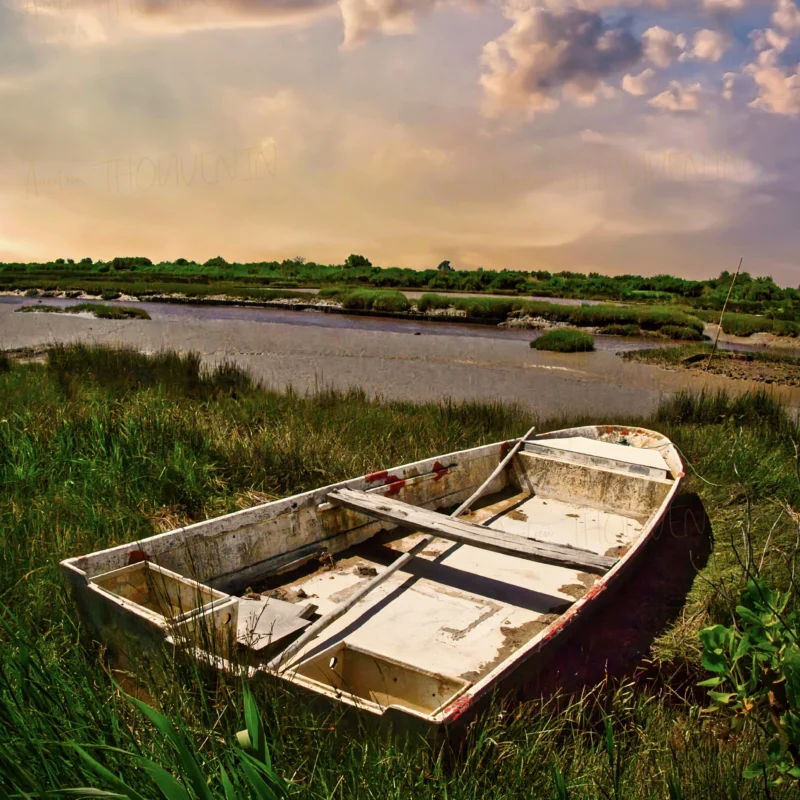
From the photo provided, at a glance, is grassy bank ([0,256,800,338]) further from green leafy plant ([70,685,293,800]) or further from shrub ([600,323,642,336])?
green leafy plant ([70,685,293,800])

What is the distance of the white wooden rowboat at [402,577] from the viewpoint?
315 cm

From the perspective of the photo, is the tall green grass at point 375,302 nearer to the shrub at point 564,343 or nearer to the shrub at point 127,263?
the shrub at point 564,343

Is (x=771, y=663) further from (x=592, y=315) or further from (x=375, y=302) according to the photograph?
(x=375, y=302)

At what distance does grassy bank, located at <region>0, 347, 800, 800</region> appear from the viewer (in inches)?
85.3

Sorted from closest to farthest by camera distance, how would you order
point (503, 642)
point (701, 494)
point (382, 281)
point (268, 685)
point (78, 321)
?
point (268, 685), point (503, 642), point (701, 494), point (78, 321), point (382, 281)

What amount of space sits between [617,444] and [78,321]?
67.2ft

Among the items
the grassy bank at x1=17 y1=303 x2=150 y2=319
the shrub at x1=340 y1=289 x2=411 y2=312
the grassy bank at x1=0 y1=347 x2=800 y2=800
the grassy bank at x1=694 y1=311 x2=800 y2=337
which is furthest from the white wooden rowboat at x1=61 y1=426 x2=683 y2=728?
the shrub at x1=340 y1=289 x2=411 y2=312

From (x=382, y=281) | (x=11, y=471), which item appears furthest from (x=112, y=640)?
(x=382, y=281)

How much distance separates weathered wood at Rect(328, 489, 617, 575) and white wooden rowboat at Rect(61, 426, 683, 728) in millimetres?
13

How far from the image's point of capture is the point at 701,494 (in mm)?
7156

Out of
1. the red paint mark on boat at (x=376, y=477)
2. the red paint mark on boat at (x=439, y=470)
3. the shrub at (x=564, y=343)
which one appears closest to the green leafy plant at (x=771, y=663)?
the red paint mark on boat at (x=376, y=477)

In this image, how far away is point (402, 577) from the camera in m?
4.67

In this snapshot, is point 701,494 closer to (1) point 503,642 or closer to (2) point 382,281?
(1) point 503,642

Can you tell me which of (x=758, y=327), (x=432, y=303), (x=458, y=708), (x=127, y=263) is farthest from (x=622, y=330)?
(x=127, y=263)
